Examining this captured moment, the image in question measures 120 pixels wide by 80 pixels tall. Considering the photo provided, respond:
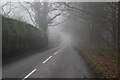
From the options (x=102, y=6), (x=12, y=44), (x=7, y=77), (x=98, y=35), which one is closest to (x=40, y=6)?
(x=98, y=35)

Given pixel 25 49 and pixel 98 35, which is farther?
pixel 98 35

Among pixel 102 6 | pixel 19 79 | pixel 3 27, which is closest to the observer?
pixel 19 79

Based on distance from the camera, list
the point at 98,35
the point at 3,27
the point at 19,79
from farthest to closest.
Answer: the point at 98,35 → the point at 3,27 → the point at 19,79

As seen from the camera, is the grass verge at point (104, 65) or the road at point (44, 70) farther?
the grass verge at point (104, 65)

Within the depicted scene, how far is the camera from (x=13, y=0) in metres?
44.3

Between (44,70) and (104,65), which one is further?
(104,65)

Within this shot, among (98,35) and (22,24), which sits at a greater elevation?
(22,24)

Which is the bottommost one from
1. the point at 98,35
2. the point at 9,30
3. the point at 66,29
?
the point at 66,29

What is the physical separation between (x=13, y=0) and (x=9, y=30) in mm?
28751

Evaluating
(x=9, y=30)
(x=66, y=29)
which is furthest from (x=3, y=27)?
(x=66, y=29)

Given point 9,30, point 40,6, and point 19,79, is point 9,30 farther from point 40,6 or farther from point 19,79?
point 40,6

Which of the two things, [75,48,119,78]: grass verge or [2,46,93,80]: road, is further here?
[75,48,119,78]: grass verge

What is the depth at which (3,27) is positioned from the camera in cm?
1555

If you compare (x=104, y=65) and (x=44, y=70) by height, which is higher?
(x=44, y=70)
